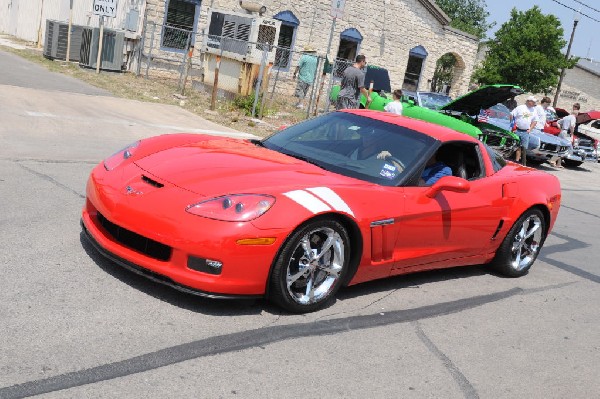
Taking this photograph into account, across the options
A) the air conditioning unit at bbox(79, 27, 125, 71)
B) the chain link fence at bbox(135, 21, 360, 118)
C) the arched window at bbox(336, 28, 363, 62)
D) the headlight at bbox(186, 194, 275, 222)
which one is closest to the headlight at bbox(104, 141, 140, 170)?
the headlight at bbox(186, 194, 275, 222)

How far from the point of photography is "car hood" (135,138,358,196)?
14.9ft

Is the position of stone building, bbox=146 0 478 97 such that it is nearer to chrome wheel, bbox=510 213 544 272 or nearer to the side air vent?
chrome wheel, bbox=510 213 544 272

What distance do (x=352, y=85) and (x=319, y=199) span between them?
11243 mm

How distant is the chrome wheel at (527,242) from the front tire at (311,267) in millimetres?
2478

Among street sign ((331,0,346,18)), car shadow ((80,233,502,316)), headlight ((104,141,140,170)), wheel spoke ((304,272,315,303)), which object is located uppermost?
street sign ((331,0,346,18))

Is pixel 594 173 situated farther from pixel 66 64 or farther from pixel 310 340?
pixel 310 340

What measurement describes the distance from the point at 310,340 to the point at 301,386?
64 centimetres

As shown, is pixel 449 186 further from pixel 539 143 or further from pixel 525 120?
pixel 539 143

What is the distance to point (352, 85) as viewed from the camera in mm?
15484

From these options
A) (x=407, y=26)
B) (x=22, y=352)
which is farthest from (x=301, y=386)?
(x=407, y=26)

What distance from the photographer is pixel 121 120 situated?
42.1 feet

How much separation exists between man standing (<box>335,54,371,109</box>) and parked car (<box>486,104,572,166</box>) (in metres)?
4.71

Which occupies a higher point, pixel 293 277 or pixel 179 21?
pixel 179 21

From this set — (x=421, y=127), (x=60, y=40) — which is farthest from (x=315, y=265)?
(x=60, y=40)
